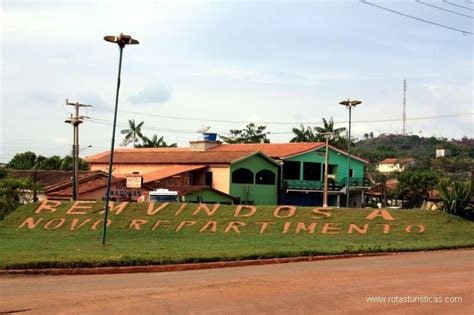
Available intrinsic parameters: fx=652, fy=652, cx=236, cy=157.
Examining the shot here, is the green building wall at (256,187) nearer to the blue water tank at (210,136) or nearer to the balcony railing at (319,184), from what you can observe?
the balcony railing at (319,184)

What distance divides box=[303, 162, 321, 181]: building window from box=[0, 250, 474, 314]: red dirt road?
140 feet

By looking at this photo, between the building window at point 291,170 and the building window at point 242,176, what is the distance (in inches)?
194

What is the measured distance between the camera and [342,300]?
11539 mm

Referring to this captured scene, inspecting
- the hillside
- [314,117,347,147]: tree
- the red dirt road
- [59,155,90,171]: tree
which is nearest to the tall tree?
[314,117,347,147]: tree

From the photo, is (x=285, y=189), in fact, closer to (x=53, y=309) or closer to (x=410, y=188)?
(x=410, y=188)

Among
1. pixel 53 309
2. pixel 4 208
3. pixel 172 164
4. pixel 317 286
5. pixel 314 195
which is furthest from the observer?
pixel 314 195

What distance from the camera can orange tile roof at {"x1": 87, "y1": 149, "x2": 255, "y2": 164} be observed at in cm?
5393

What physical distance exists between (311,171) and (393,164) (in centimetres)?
6496

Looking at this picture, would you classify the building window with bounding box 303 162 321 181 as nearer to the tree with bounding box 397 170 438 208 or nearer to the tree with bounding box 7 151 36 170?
the tree with bounding box 397 170 438 208

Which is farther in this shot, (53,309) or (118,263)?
(118,263)

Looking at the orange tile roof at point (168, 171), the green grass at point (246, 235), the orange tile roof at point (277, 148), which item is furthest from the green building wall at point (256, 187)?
the green grass at point (246, 235)

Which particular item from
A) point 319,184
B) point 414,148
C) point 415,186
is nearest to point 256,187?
point 319,184

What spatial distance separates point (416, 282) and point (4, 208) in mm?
31727

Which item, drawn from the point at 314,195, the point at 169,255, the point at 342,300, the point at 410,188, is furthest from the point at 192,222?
the point at 410,188
